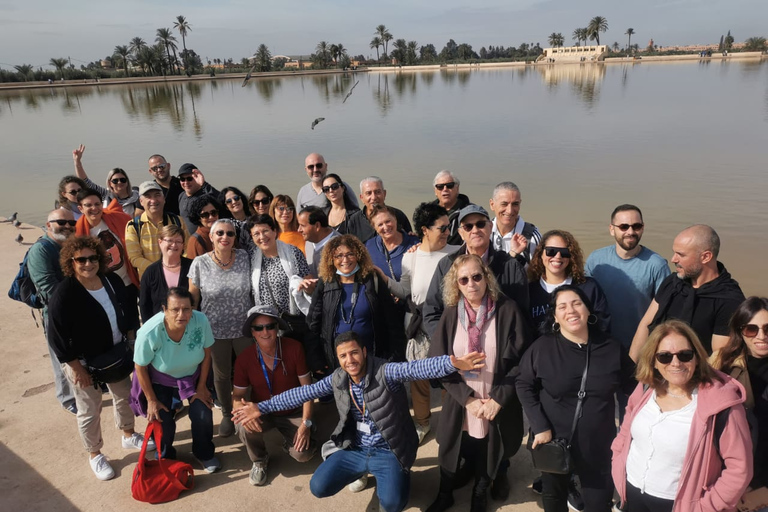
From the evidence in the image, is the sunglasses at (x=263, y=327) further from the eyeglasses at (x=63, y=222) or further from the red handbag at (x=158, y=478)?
the eyeglasses at (x=63, y=222)

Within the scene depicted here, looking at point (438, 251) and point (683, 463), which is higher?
point (438, 251)

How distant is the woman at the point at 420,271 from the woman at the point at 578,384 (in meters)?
1.11

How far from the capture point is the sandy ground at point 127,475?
3.65 m

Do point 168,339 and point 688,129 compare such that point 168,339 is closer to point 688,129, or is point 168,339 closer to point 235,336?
point 235,336

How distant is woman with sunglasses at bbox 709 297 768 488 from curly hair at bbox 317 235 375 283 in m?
2.51

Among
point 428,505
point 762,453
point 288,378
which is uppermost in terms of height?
point 762,453

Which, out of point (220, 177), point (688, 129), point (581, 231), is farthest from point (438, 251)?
point (688, 129)

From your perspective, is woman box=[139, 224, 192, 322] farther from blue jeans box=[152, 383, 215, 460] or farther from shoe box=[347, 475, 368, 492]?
shoe box=[347, 475, 368, 492]

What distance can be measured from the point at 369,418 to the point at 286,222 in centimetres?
241

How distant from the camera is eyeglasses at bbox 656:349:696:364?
2463 millimetres

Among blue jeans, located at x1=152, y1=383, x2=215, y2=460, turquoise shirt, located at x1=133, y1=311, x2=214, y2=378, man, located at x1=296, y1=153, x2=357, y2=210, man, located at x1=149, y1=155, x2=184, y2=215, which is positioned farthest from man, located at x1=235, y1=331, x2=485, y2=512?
man, located at x1=149, y1=155, x2=184, y2=215

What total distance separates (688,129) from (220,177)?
21.0 metres

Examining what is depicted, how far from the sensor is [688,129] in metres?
21.7

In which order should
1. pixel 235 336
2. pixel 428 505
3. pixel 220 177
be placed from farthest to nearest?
pixel 220 177
pixel 235 336
pixel 428 505
